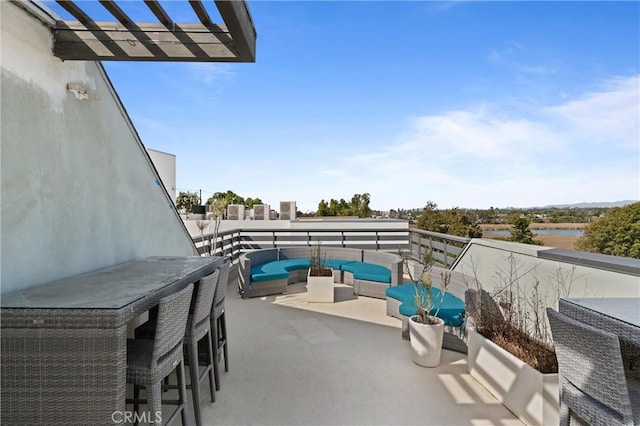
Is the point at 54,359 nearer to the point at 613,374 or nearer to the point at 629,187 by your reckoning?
the point at 613,374

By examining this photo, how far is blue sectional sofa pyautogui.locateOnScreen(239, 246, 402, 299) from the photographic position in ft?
17.8

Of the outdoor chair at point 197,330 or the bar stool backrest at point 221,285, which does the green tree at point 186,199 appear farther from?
the outdoor chair at point 197,330

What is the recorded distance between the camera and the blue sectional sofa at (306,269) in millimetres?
5426

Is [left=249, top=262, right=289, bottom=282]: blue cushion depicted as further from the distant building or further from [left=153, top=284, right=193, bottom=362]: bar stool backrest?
the distant building

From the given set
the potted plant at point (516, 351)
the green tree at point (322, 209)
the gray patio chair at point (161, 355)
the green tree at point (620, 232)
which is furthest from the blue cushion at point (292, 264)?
the green tree at point (322, 209)

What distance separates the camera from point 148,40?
206 centimetres

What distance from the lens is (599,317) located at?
1479mm

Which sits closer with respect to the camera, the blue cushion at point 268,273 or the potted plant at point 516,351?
the potted plant at point 516,351

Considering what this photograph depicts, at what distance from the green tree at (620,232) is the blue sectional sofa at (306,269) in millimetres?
6914

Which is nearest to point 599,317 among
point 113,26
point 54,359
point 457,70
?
point 54,359

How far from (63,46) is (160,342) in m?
2.08

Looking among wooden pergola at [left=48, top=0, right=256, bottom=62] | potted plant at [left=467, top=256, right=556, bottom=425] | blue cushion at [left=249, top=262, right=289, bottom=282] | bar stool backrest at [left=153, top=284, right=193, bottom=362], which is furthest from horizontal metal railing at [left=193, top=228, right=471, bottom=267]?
bar stool backrest at [left=153, top=284, right=193, bottom=362]

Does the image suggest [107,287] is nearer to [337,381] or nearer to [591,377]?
[337,381]

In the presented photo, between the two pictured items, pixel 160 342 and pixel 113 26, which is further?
pixel 113 26
